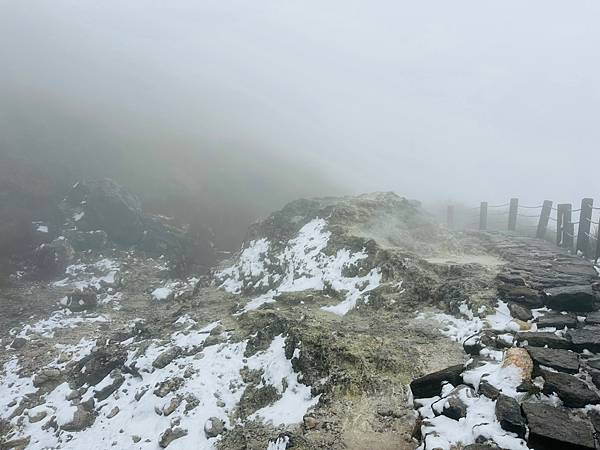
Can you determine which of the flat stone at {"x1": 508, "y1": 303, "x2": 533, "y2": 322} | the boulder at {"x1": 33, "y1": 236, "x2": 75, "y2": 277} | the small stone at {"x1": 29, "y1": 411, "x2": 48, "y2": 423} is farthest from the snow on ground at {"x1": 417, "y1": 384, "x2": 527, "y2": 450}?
the boulder at {"x1": 33, "y1": 236, "x2": 75, "y2": 277}

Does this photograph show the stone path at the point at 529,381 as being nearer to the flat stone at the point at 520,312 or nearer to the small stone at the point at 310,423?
the flat stone at the point at 520,312

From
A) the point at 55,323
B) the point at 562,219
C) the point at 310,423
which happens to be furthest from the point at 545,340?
the point at 55,323

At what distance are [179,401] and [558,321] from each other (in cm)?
757

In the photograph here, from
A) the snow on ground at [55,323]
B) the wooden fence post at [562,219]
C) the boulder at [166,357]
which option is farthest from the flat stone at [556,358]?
the snow on ground at [55,323]

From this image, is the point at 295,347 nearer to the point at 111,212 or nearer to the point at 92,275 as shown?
the point at 92,275

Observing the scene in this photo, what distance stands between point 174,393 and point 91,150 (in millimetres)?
34459

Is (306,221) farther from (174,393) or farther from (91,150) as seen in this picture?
(91,150)

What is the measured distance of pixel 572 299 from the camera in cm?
777

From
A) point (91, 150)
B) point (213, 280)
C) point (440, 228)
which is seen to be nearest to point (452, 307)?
point (440, 228)

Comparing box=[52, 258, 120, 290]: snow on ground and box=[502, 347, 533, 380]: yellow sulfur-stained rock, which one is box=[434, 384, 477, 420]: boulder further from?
box=[52, 258, 120, 290]: snow on ground

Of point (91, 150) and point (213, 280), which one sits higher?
point (91, 150)

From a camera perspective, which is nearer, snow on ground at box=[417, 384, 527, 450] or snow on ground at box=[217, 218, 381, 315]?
snow on ground at box=[417, 384, 527, 450]

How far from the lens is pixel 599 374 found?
5664 mm

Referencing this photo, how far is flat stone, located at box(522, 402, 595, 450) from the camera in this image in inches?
173
